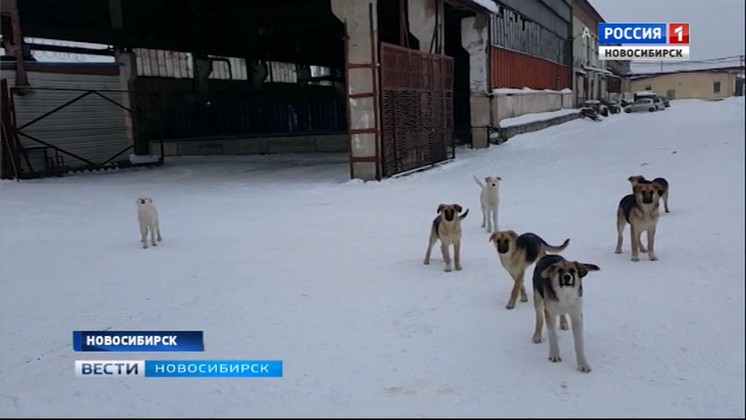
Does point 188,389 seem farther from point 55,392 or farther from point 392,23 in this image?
point 392,23

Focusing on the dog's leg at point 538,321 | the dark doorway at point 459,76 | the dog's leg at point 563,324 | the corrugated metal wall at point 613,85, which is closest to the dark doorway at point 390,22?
the dark doorway at point 459,76

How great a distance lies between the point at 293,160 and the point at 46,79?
802 cm

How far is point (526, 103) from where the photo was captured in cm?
2989

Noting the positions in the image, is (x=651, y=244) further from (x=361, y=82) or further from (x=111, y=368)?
(x=361, y=82)

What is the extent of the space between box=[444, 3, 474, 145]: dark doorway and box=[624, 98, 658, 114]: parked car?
2078cm

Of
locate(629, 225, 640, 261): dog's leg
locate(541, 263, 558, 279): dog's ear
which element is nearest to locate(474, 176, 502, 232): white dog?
locate(629, 225, 640, 261): dog's leg

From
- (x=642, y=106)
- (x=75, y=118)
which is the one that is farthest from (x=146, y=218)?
(x=642, y=106)

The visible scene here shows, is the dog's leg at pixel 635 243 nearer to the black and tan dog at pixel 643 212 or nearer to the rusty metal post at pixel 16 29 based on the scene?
the black and tan dog at pixel 643 212

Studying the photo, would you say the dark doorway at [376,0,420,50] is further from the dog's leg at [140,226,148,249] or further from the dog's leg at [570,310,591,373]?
the dog's leg at [570,310,591,373]

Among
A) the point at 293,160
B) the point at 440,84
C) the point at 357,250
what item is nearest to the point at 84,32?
the point at 293,160

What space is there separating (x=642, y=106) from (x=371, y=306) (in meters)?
41.1

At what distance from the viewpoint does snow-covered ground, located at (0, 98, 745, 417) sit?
12.4 ft
